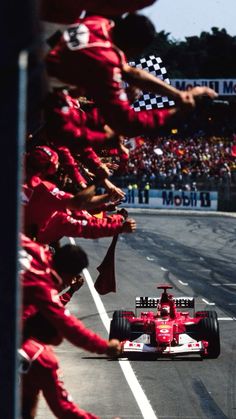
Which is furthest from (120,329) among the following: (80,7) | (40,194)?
(80,7)

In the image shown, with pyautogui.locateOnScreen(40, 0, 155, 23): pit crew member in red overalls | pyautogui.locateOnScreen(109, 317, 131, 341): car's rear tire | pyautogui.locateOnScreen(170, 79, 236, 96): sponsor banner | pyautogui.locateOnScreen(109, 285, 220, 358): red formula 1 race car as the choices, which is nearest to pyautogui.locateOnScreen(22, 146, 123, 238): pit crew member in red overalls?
pyautogui.locateOnScreen(40, 0, 155, 23): pit crew member in red overalls

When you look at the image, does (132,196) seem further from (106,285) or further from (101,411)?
(106,285)

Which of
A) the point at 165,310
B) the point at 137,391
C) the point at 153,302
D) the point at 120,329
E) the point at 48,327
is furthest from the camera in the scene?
the point at 153,302

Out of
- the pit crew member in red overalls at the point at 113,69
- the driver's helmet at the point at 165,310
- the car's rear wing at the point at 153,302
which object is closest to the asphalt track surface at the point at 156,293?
the driver's helmet at the point at 165,310

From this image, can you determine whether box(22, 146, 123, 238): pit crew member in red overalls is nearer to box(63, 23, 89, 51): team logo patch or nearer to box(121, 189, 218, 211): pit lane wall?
box(63, 23, 89, 51): team logo patch

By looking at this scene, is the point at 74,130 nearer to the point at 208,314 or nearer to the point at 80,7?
the point at 80,7

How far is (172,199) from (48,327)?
2162 inches

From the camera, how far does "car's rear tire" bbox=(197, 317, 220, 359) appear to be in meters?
18.8

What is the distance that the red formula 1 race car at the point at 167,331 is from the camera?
1869 centimetres

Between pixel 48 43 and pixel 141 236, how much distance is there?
4052 centimetres

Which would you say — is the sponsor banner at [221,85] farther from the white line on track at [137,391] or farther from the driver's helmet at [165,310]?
the driver's helmet at [165,310]

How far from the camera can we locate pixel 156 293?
29109 mm

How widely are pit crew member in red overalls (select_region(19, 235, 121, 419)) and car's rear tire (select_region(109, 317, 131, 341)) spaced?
37.5ft

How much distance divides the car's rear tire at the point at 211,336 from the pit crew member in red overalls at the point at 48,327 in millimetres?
11525
